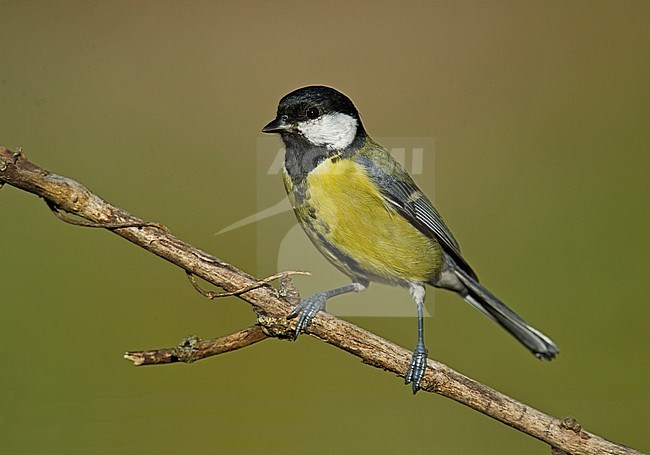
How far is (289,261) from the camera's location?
2.99 feet

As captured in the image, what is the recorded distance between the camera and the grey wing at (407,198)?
974mm

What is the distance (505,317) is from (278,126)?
521 mm

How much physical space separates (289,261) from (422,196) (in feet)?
0.81

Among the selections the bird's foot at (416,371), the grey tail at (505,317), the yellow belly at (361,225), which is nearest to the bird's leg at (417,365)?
the bird's foot at (416,371)

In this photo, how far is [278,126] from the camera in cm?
85

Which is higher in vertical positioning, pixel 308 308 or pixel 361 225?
pixel 361 225

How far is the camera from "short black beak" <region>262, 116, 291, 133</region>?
845 millimetres

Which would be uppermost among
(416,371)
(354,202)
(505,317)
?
(354,202)

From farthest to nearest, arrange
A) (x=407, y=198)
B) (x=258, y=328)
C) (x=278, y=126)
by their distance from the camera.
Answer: (x=407, y=198) → (x=278, y=126) → (x=258, y=328)

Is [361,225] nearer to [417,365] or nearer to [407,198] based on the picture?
[407,198]

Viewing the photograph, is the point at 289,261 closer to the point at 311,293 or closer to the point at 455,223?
the point at 311,293

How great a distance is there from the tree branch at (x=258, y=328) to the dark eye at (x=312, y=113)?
26 centimetres

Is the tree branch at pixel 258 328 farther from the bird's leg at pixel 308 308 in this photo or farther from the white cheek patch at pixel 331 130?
the white cheek patch at pixel 331 130

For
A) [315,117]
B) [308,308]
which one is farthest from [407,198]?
[308,308]
